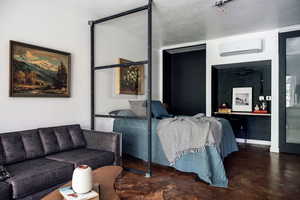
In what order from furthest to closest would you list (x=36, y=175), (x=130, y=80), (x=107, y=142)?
(x=130, y=80)
(x=107, y=142)
(x=36, y=175)

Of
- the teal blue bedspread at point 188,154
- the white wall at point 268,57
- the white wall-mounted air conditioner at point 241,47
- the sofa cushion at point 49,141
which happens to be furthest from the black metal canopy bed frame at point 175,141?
the white wall-mounted air conditioner at point 241,47

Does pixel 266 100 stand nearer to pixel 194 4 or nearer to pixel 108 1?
pixel 194 4

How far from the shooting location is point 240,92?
5.02 meters

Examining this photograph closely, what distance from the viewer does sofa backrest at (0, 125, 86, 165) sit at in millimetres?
2125

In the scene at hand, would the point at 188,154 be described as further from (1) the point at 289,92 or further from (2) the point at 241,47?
(2) the point at 241,47

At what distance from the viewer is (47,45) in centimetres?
288

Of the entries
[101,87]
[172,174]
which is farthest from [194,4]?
[172,174]

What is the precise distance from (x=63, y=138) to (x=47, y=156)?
1.00 feet

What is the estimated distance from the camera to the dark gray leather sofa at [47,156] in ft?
5.87

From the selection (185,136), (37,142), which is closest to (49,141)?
(37,142)

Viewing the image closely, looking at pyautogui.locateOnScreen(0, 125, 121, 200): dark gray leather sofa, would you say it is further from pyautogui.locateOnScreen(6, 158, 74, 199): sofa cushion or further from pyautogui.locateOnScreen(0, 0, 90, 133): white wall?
pyautogui.locateOnScreen(0, 0, 90, 133): white wall

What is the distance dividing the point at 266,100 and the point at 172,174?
3.24m

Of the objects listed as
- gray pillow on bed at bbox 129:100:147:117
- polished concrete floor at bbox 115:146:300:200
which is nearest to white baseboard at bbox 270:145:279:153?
polished concrete floor at bbox 115:146:300:200

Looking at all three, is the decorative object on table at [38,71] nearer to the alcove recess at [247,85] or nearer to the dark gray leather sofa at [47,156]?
the dark gray leather sofa at [47,156]
